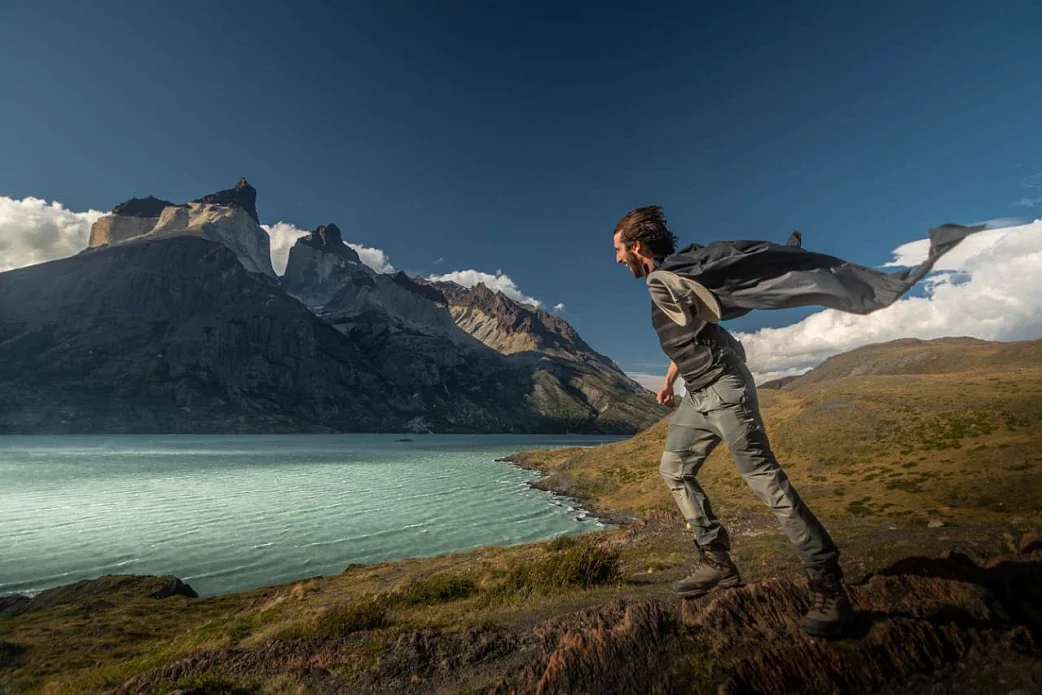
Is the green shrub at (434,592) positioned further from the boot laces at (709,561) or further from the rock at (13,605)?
the rock at (13,605)

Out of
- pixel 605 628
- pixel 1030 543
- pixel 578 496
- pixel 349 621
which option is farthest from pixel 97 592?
pixel 578 496

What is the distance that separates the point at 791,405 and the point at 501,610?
4551 cm

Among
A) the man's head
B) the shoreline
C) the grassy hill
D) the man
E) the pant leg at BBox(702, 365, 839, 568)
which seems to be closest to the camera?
the grassy hill

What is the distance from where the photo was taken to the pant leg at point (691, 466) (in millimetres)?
5398

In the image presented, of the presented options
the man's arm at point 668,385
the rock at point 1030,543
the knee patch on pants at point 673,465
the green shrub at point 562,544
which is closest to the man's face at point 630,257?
the man's arm at point 668,385

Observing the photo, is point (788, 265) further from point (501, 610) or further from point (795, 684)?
point (501, 610)

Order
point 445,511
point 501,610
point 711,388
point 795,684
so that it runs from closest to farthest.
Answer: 1. point 795,684
2. point 711,388
3. point 501,610
4. point 445,511

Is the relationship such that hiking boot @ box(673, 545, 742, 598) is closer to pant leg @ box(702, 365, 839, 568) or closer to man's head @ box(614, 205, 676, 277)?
pant leg @ box(702, 365, 839, 568)

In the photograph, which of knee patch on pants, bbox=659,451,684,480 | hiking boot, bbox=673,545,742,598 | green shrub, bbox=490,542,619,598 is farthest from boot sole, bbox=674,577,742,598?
green shrub, bbox=490,542,619,598

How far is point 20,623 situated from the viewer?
1680 cm

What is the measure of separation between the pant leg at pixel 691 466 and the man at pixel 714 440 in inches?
0.4

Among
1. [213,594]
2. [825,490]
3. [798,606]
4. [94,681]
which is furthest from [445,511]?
[798,606]

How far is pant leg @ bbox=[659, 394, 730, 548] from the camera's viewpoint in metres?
5.40

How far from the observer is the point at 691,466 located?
5.55 metres
